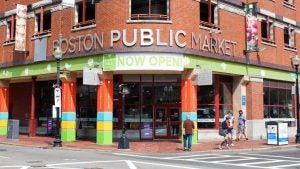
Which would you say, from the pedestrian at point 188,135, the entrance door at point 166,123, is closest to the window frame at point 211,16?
the entrance door at point 166,123

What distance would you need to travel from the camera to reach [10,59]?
34344 millimetres

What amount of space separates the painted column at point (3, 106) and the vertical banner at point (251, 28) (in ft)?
61.4

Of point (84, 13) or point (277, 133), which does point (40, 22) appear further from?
point (277, 133)

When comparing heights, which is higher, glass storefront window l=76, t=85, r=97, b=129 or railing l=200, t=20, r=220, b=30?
railing l=200, t=20, r=220, b=30

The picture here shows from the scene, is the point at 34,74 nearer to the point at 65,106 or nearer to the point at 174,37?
the point at 65,106

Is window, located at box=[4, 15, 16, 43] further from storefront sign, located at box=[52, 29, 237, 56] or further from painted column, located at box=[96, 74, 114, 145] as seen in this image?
painted column, located at box=[96, 74, 114, 145]

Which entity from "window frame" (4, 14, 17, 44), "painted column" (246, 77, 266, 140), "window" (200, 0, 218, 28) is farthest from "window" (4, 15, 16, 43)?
"painted column" (246, 77, 266, 140)

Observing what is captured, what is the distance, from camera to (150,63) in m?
25.4

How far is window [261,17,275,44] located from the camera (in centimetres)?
3362

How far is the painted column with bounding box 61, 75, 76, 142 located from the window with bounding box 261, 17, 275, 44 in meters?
14.3

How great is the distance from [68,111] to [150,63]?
681 cm

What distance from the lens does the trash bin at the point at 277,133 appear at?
26.0 metres

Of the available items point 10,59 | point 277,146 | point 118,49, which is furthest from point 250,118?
point 10,59

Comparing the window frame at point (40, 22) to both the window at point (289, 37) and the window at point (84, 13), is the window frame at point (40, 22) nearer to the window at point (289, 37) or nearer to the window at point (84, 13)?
the window at point (84, 13)
